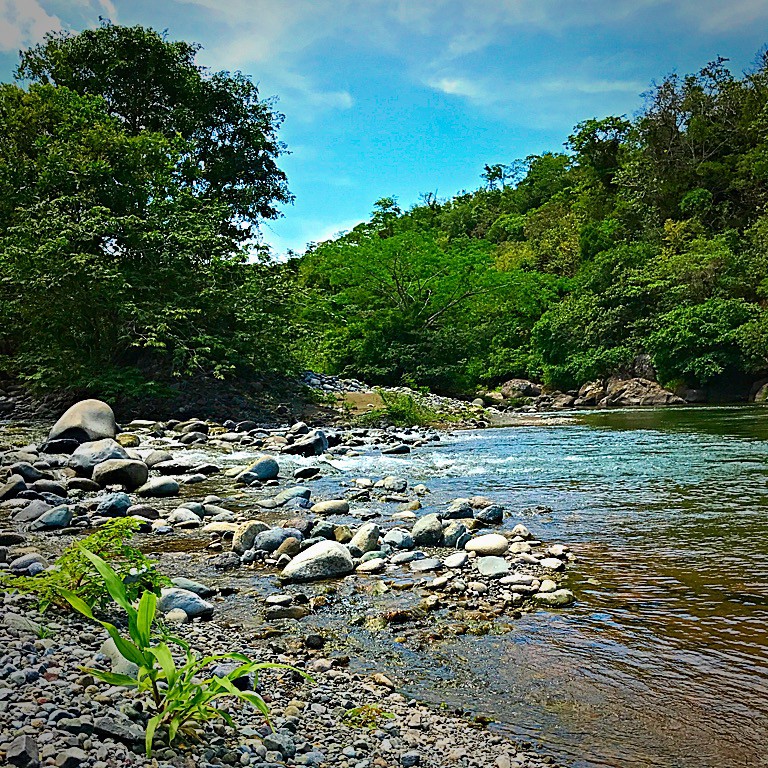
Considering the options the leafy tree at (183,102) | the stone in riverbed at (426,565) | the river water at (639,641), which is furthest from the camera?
the leafy tree at (183,102)

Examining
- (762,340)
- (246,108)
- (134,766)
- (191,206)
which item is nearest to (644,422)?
(762,340)

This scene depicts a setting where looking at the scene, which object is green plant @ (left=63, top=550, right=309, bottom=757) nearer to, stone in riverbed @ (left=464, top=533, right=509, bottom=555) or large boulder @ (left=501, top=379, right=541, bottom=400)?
stone in riverbed @ (left=464, top=533, right=509, bottom=555)

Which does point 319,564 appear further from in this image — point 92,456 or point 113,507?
point 92,456

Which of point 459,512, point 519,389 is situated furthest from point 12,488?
point 519,389

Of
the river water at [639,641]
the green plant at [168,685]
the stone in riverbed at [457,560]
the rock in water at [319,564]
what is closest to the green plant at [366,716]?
the river water at [639,641]

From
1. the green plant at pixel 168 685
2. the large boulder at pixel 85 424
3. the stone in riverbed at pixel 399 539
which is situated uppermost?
the large boulder at pixel 85 424

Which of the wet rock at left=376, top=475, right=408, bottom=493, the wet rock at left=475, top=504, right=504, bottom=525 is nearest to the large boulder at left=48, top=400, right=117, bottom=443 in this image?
the wet rock at left=376, top=475, right=408, bottom=493

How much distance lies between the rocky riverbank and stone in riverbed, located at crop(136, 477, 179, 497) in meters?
0.03

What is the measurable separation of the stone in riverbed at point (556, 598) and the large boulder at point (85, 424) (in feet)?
28.3

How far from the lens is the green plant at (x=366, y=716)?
2334mm

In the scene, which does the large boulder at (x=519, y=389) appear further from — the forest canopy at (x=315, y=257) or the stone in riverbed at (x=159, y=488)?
the stone in riverbed at (x=159, y=488)

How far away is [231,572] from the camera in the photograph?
14.1 feet

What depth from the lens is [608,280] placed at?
2859 centimetres

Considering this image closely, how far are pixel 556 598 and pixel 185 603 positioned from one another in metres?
2.15
